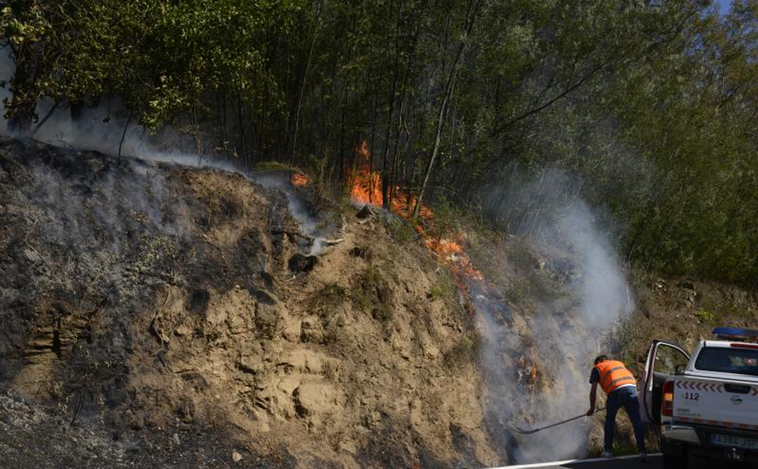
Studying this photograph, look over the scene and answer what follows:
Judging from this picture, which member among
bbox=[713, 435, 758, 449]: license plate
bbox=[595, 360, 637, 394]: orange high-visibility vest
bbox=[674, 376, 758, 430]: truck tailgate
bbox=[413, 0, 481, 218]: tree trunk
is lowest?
bbox=[713, 435, 758, 449]: license plate

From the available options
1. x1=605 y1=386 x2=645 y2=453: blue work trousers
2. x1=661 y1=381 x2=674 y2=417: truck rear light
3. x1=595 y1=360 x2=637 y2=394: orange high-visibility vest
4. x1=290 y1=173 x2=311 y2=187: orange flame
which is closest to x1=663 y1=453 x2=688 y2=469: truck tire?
x1=661 y1=381 x2=674 y2=417: truck rear light

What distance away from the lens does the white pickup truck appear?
8.83 meters

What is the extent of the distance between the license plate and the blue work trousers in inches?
83.9

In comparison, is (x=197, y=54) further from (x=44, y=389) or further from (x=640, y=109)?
(x=640, y=109)

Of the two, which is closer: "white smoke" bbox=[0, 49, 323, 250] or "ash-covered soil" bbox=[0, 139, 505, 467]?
"ash-covered soil" bbox=[0, 139, 505, 467]

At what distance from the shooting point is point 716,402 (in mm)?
9008

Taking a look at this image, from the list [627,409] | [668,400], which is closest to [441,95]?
[627,409]

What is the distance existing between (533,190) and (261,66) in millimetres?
9122

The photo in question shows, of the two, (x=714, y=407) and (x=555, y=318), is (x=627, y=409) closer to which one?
(x=714, y=407)

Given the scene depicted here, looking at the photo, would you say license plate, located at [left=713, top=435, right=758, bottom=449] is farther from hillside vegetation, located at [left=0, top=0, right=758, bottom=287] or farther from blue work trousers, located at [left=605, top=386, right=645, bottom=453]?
hillside vegetation, located at [left=0, top=0, right=758, bottom=287]

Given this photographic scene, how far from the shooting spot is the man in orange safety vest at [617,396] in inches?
443

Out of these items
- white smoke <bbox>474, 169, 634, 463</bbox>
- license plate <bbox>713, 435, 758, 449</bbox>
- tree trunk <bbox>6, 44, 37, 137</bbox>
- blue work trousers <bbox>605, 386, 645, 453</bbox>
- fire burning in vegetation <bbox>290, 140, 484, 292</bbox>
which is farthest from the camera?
fire burning in vegetation <bbox>290, 140, 484, 292</bbox>

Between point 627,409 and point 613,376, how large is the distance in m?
0.56

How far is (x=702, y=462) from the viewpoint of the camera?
10.9m
